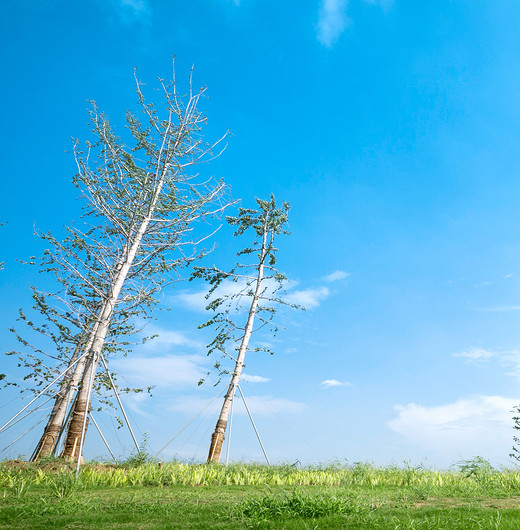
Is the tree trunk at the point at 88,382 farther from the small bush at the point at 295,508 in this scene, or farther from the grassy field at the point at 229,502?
the small bush at the point at 295,508

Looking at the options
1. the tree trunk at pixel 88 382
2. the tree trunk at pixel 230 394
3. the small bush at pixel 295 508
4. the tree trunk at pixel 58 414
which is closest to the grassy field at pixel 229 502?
the small bush at pixel 295 508

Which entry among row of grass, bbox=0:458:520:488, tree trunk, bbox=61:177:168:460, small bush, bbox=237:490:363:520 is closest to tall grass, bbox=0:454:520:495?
row of grass, bbox=0:458:520:488

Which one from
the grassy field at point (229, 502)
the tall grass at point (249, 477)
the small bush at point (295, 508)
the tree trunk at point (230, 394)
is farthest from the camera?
the tree trunk at point (230, 394)

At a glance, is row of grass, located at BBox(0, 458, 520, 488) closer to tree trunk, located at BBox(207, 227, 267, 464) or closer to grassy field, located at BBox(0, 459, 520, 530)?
grassy field, located at BBox(0, 459, 520, 530)

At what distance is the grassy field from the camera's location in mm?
5660

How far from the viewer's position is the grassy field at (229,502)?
5.66 metres

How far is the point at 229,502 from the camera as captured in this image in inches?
273

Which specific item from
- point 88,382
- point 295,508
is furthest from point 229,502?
point 88,382

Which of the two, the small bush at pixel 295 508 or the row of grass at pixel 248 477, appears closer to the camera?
the small bush at pixel 295 508

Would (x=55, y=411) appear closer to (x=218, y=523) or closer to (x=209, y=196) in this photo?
(x=209, y=196)

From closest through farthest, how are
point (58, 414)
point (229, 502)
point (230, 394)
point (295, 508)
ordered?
point (295, 508), point (229, 502), point (58, 414), point (230, 394)

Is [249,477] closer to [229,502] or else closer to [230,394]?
[229,502]

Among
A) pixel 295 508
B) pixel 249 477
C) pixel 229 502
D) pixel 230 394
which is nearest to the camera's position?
pixel 295 508

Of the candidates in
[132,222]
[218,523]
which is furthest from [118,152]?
[218,523]
